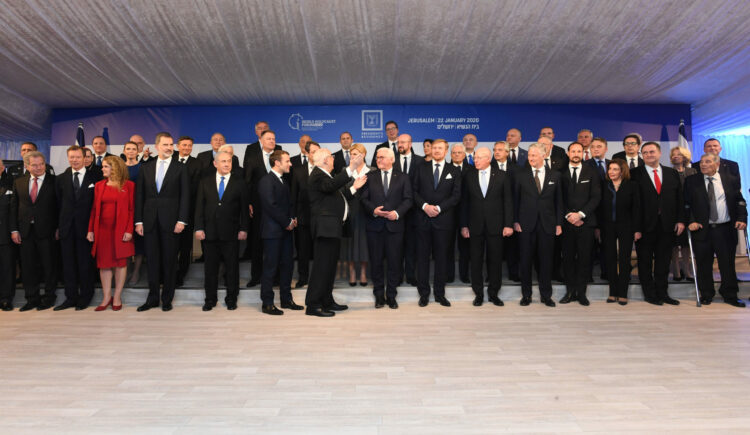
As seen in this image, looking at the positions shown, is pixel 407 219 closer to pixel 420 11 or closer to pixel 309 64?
pixel 420 11

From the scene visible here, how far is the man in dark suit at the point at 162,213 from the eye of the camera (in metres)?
4.52

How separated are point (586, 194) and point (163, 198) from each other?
14.5 feet

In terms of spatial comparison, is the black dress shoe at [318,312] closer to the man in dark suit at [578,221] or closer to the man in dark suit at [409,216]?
the man in dark suit at [409,216]

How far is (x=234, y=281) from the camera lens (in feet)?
15.1

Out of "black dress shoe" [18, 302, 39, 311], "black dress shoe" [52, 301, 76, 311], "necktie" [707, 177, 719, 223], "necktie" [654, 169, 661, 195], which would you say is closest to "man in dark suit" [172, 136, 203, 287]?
"black dress shoe" [52, 301, 76, 311]

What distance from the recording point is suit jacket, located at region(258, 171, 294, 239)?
432cm

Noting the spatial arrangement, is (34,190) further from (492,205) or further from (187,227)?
(492,205)

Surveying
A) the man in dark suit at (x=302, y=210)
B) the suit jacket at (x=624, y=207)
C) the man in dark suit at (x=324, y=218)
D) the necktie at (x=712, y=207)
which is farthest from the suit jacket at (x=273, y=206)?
the necktie at (x=712, y=207)

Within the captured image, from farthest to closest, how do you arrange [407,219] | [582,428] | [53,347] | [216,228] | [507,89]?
[507,89] → [407,219] → [216,228] → [53,347] → [582,428]

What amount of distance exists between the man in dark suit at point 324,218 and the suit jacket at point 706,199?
12.1ft

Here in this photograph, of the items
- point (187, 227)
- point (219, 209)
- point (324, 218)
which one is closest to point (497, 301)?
point (324, 218)

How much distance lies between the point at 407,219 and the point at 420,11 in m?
2.24

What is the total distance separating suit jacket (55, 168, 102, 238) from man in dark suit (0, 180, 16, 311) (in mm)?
588

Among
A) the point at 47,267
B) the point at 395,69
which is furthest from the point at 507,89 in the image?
the point at 47,267
